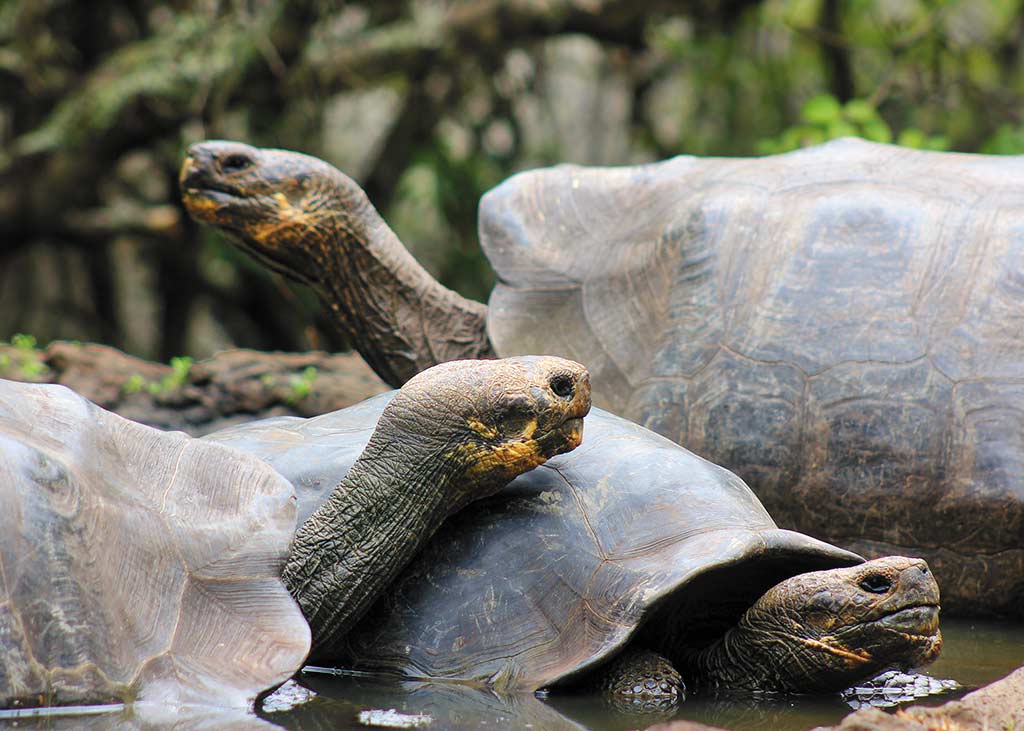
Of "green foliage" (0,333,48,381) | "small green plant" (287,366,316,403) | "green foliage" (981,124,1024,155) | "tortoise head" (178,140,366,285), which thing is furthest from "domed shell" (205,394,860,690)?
"green foliage" (981,124,1024,155)

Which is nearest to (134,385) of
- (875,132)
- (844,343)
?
(844,343)

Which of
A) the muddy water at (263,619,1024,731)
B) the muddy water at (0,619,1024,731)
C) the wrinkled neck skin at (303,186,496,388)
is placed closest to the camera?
the muddy water at (0,619,1024,731)

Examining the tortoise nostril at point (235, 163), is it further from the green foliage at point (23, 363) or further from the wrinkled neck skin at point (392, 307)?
the green foliage at point (23, 363)

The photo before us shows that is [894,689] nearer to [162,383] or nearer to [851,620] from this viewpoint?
[851,620]

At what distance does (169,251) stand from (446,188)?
7.14ft

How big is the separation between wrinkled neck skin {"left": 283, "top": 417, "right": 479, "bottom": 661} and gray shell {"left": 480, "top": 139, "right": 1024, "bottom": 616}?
130 centimetres

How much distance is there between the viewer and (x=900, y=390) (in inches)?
154

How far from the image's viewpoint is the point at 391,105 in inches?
407

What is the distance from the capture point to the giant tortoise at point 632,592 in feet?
9.21

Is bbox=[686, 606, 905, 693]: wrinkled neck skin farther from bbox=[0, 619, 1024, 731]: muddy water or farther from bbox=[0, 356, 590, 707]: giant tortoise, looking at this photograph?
bbox=[0, 356, 590, 707]: giant tortoise

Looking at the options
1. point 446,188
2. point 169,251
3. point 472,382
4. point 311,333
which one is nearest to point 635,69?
point 446,188

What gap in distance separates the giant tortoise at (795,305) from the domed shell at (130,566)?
5.48 feet

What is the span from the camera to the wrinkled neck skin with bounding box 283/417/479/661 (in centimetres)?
299

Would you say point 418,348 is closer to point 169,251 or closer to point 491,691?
point 491,691
